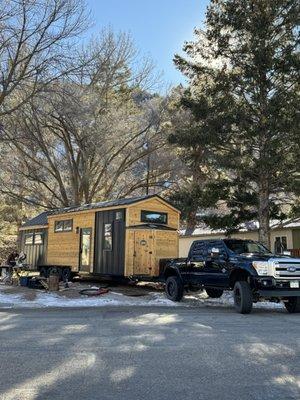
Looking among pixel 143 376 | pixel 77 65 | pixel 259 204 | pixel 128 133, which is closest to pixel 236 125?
pixel 259 204

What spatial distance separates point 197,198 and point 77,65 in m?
7.72

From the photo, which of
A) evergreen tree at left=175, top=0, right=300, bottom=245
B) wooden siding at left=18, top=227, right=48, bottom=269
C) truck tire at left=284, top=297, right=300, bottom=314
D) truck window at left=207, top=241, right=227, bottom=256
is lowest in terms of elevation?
truck tire at left=284, top=297, right=300, bottom=314

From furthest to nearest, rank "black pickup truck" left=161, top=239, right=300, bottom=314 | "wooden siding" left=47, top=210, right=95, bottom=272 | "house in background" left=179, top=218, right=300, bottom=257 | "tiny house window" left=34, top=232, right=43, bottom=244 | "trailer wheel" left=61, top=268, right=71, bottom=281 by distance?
"house in background" left=179, top=218, right=300, bottom=257 → "tiny house window" left=34, top=232, right=43, bottom=244 → "trailer wheel" left=61, top=268, right=71, bottom=281 → "wooden siding" left=47, top=210, right=95, bottom=272 → "black pickup truck" left=161, top=239, right=300, bottom=314

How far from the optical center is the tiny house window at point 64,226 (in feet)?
76.4

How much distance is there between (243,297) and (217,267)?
1992 millimetres

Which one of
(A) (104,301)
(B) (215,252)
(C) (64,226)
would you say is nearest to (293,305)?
(B) (215,252)

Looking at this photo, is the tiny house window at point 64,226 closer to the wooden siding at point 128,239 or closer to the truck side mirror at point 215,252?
the wooden siding at point 128,239

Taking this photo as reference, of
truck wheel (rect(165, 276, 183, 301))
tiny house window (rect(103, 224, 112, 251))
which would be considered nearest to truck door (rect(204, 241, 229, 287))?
truck wheel (rect(165, 276, 183, 301))

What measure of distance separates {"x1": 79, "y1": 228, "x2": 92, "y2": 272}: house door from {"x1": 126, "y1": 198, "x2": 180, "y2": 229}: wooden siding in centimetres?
268

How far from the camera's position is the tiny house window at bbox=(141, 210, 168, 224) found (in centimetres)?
2050

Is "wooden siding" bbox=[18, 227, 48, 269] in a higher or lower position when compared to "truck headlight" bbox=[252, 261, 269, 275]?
higher

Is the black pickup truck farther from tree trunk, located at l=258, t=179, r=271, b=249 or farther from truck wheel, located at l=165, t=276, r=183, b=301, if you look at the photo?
tree trunk, located at l=258, t=179, r=271, b=249

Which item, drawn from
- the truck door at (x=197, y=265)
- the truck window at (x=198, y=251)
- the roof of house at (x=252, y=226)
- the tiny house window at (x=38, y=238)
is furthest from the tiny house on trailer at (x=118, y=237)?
the truck door at (x=197, y=265)

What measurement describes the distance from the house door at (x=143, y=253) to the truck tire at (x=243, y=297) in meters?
6.60
